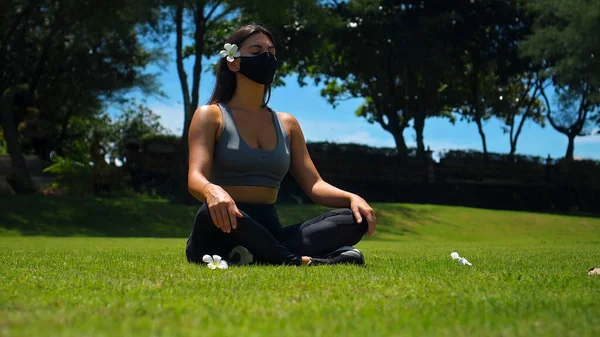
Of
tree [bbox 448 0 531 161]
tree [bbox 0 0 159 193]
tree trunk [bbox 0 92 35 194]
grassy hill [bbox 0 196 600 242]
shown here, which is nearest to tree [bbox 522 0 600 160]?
tree [bbox 448 0 531 161]

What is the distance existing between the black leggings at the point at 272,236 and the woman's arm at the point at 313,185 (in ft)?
0.34

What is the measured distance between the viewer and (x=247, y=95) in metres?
6.34

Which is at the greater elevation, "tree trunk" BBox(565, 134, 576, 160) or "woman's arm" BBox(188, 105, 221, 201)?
"tree trunk" BBox(565, 134, 576, 160)

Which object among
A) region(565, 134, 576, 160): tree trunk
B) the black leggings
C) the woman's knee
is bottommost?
the black leggings

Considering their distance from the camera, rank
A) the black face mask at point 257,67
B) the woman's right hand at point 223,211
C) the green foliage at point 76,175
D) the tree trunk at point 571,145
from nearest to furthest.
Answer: the woman's right hand at point 223,211 < the black face mask at point 257,67 < the green foliage at point 76,175 < the tree trunk at point 571,145

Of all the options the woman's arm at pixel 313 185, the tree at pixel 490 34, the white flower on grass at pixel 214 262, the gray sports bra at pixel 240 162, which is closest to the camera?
the white flower on grass at pixel 214 262

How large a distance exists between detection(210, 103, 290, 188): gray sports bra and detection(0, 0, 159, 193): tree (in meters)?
17.4

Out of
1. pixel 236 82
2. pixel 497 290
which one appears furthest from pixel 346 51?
pixel 497 290

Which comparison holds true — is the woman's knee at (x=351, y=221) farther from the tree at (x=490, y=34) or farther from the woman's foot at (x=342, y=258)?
the tree at (x=490, y=34)

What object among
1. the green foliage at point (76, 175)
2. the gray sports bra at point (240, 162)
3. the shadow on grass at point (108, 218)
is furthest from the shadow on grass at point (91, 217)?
the gray sports bra at point (240, 162)

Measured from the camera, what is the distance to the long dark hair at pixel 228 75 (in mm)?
6362

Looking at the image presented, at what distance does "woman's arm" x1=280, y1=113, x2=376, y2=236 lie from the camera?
570cm

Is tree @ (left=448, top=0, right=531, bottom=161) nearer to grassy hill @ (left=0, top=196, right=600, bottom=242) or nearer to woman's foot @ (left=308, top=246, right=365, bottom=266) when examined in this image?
grassy hill @ (left=0, top=196, right=600, bottom=242)

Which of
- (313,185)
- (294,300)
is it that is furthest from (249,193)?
(294,300)
